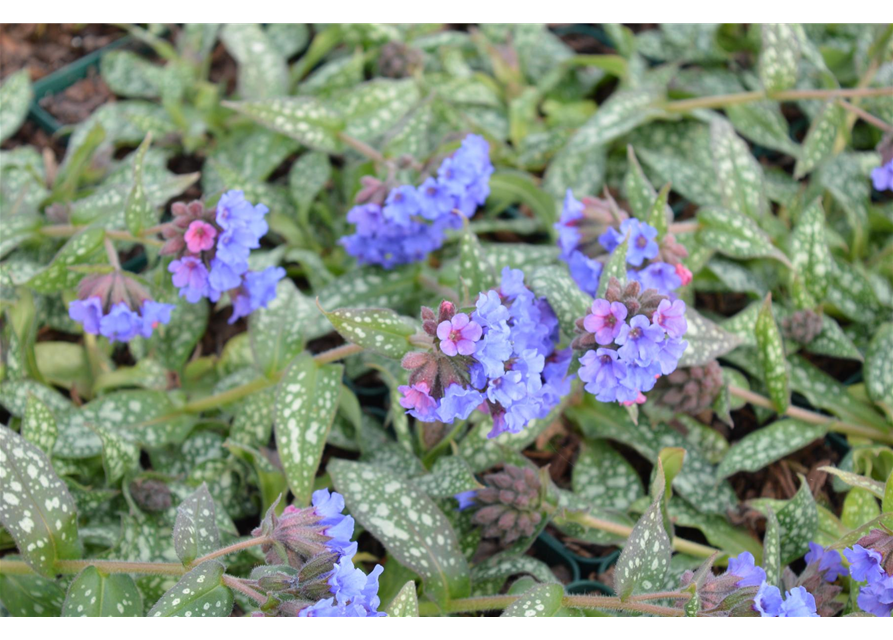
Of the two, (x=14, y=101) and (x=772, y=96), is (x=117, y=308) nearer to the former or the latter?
(x=14, y=101)

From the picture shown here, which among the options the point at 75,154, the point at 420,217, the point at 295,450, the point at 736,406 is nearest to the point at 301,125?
the point at 420,217

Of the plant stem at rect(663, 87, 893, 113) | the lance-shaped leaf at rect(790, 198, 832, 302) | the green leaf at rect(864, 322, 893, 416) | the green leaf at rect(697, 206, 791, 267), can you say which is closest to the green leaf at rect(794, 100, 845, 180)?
the plant stem at rect(663, 87, 893, 113)

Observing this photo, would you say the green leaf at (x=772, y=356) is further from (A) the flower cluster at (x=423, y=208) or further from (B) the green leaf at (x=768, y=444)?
(A) the flower cluster at (x=423, y=208)

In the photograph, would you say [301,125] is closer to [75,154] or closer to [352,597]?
[75,154]

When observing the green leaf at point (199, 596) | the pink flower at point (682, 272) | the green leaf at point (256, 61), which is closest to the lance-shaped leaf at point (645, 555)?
the pink flower at point (682, 272)

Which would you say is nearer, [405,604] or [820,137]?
[405,604]

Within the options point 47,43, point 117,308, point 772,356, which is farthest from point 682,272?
point 47,43

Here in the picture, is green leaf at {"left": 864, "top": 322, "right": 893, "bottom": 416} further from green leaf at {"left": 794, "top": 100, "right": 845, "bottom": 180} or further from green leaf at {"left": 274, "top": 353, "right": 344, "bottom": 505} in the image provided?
green leaf at {"left": 274, "top": 353, "right": 344, "bottom": 505}
